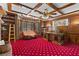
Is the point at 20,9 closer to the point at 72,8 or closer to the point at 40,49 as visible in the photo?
the point at 40,49

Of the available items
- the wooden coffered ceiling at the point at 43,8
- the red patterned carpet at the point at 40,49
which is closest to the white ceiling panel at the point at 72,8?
the wooden coffered ceiling at the point at 43,8

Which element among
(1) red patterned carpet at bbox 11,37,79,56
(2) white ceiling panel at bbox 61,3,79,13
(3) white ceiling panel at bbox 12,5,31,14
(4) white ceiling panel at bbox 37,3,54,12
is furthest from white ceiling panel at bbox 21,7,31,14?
(2) white ceiling panel at bbox 61,3,79,13

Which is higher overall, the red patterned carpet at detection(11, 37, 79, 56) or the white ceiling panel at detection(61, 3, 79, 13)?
the white ceiling panel at detection(61, 3, 79, 13)

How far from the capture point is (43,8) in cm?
228

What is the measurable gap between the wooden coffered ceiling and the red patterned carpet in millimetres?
544

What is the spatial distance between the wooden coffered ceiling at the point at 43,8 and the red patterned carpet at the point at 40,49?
54 centimetres

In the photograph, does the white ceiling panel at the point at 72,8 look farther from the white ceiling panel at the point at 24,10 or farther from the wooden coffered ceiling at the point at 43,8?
the white ceiling panel at the point at 24,10

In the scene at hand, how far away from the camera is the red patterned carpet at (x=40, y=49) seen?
223 centimetres

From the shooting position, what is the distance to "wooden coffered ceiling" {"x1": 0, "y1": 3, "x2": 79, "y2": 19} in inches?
86.6

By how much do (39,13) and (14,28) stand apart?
54 cm

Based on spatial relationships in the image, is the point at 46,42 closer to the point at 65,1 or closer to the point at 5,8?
the point at 65,1

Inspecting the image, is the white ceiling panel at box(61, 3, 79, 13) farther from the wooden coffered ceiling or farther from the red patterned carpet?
the red patterned carpet

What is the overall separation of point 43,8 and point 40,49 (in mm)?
759

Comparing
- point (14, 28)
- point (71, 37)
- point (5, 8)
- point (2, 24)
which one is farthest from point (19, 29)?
point (71, 37)
